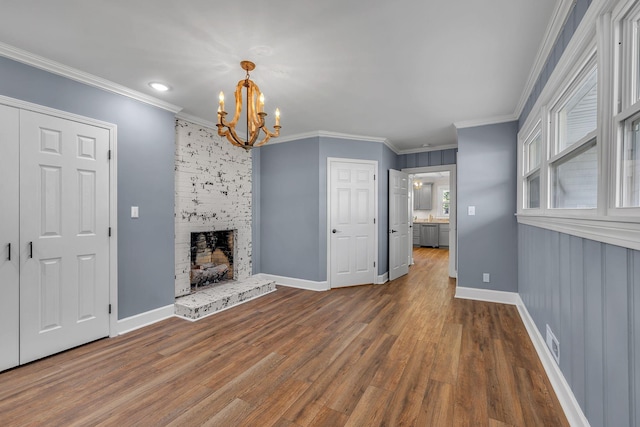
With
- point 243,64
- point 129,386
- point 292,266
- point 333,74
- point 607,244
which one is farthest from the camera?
point 292,266

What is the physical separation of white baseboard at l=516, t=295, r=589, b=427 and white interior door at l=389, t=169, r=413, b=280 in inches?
97.9

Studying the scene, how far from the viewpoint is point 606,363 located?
1264 millimetres

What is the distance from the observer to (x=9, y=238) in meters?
2.21

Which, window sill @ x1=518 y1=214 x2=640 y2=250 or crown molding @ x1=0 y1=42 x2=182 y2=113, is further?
crown molding @ x1=0 y1=42 x2=182 y2=113

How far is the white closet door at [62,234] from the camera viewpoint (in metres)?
2.30

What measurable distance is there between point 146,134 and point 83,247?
134 centimetres

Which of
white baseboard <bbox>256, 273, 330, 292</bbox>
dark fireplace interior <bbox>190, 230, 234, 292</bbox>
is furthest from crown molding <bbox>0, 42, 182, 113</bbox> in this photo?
white baseboard <bbox>256, 273, 330, 292</bbox>

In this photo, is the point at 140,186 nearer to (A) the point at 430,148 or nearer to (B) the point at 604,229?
(B) the point at 604,229

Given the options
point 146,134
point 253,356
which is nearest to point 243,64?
point 146,134

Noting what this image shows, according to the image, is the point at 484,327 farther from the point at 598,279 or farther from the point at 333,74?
the point at 333,74

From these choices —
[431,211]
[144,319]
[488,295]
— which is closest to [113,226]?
[144,319]

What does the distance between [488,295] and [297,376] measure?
312 cm

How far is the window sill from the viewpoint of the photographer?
1034 mm

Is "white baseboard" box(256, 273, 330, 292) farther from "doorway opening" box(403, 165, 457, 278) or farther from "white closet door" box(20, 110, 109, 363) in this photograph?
"doorway opening" box(403, 165, 457, 278)
